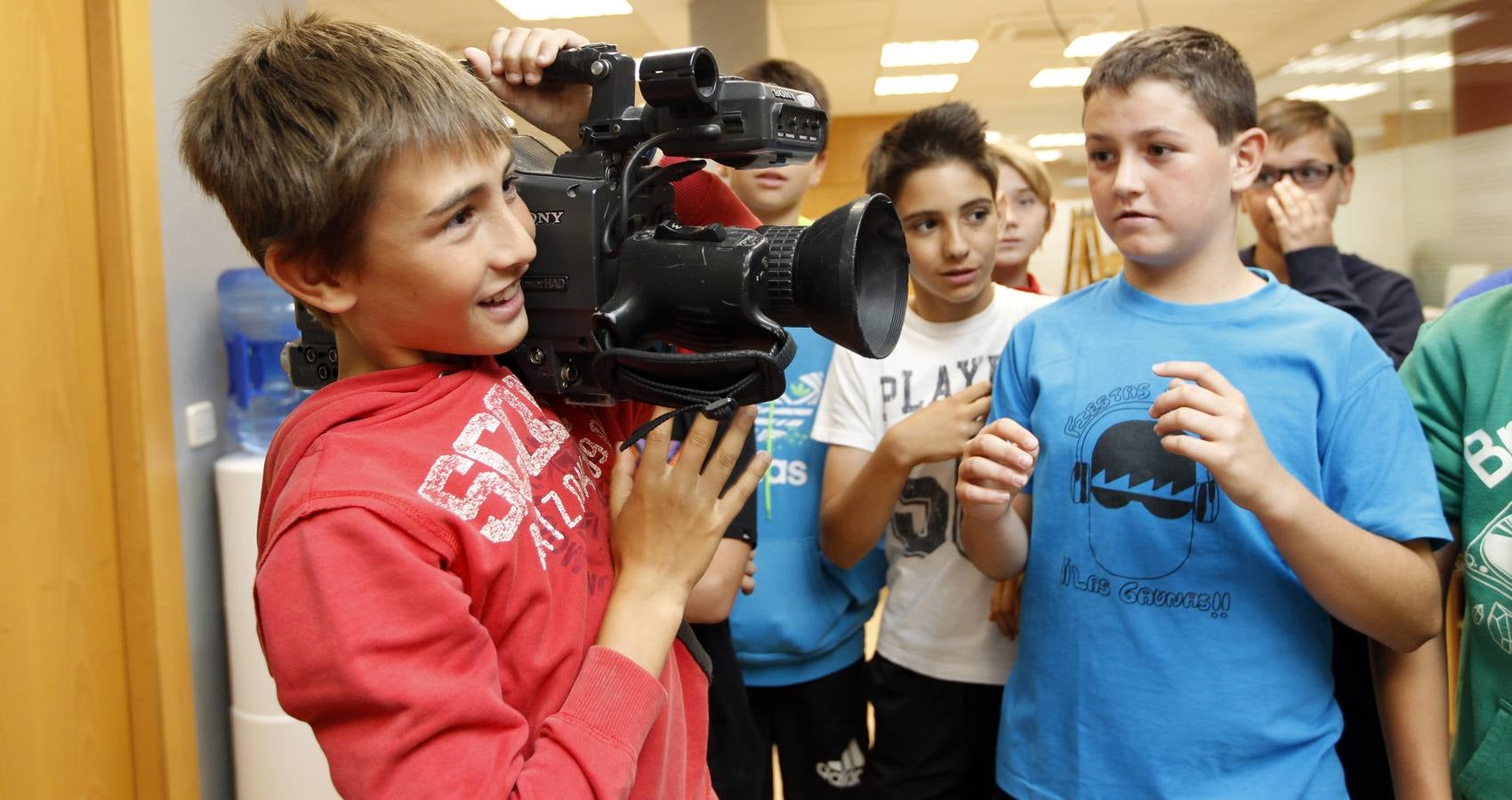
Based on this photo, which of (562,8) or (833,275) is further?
(562,8)

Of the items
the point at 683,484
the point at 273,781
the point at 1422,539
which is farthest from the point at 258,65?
the point at 273,781

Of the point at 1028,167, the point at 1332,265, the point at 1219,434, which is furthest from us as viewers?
the point at 1028,167

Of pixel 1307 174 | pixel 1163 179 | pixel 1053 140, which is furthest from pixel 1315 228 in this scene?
pixel 1053 140

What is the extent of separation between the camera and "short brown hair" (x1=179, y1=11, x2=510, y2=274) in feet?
2.00

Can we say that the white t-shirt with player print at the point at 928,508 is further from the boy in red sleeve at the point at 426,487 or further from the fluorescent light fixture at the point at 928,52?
the fluorescent light fixture at the point at 928,52

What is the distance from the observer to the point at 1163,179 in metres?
0.99

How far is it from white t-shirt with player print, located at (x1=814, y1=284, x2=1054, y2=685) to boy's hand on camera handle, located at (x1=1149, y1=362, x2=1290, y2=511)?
0.49 meters

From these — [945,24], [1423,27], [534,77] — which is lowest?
[534,77]

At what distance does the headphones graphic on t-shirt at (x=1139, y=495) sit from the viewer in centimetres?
94

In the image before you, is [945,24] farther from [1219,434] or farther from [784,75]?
[1219,434]

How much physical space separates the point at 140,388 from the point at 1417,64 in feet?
15.4

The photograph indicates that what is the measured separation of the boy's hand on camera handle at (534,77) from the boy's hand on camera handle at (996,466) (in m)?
0.48

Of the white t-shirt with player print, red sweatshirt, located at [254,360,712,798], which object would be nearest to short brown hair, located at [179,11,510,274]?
red sweatshirt, located at [254,360,712,798]

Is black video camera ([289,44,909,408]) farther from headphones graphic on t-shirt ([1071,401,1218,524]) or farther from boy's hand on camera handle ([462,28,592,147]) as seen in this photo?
headphones graphic on t-shirt ([1071,401,1218,524])
